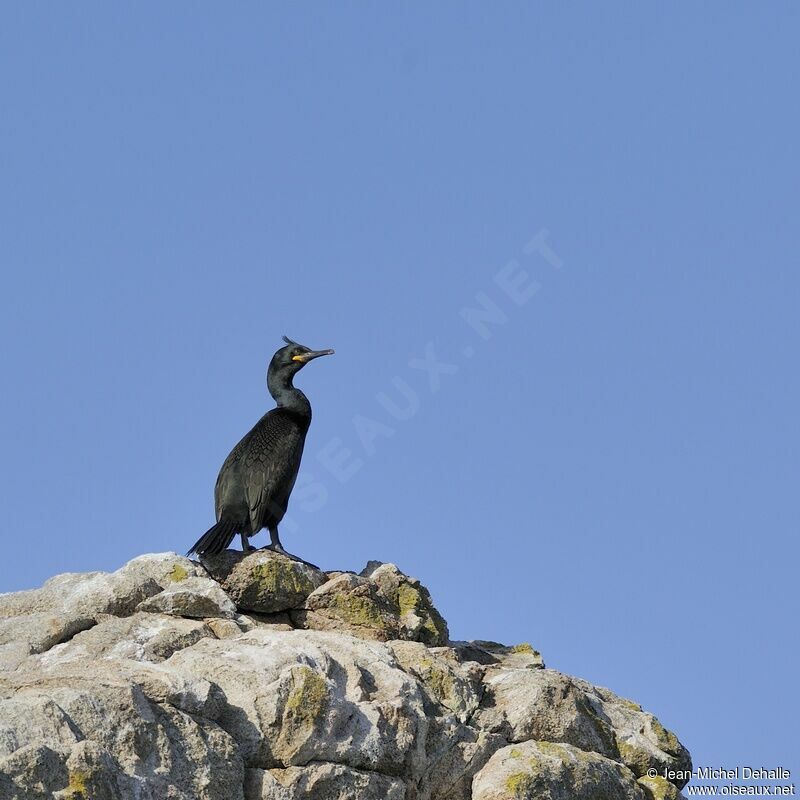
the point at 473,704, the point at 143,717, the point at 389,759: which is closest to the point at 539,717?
the point at 473,704

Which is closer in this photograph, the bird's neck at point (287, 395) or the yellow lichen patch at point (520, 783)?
the yellow lichen patch at point (520, 783)

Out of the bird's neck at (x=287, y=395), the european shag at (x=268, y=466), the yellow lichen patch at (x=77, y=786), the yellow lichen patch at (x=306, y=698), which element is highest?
the bird's neck at (x=287, y=395)

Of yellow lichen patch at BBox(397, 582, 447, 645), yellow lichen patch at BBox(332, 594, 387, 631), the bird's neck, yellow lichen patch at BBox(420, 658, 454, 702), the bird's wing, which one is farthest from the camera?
the bird's neck

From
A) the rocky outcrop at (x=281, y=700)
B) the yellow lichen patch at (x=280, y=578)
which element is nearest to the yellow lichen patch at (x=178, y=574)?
the rocky outcrop at (x=281, y=700)

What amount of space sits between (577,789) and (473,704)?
0.94 metres

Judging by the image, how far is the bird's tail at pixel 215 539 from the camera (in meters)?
11.9

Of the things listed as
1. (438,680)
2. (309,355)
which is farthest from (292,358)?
(438,680)

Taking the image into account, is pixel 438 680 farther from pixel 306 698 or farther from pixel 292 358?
pixel 292 358

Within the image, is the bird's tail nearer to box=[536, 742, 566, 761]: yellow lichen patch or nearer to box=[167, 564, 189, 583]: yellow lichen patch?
box=[167, 564, 189, 583]: yellow lichen patch

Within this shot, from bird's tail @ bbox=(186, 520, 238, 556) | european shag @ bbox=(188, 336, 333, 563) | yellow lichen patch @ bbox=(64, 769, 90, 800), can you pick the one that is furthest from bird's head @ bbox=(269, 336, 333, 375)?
yellow lichen patch @ bbox=(64, 769, 90, 800)

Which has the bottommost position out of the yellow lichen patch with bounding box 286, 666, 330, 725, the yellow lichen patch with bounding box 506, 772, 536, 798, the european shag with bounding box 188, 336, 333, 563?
the yellow lichen patch with bounding box 506, 772, 536, 798

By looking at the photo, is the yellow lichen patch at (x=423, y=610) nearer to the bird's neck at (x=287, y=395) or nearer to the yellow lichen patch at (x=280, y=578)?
the yellow lichen patch at (x=280, y=578)

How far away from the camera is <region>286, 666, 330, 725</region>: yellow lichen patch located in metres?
9.01

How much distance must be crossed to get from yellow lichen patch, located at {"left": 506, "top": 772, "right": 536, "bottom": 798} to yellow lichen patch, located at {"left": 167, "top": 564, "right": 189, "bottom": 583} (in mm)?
3077
